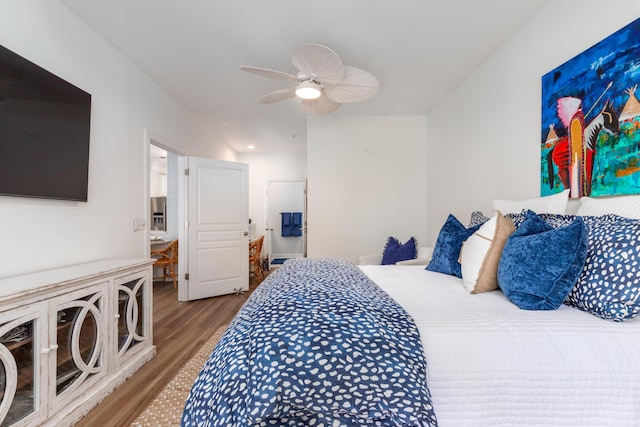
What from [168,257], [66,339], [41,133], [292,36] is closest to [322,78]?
[292,36]

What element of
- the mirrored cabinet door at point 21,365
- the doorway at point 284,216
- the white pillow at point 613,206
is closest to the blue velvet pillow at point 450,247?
the white pillow at point 613,206

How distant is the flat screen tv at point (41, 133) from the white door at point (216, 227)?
1.75m

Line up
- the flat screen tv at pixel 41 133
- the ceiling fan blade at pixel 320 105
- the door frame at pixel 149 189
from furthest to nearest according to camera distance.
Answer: the door frame at pixel 149 189
the ceiling fan blade at pixel 320 105
the flat screen tv at pixel 41 133

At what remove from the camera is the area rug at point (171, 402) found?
1494mm

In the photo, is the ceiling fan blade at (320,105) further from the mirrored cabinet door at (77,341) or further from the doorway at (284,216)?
the doorway at (284,216)

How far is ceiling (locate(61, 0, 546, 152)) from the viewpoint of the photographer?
192 cm

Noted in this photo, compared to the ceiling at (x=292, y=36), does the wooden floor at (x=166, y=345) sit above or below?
below

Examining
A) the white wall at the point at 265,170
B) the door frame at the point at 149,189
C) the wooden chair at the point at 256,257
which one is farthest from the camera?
the white wall at the point at 265,170

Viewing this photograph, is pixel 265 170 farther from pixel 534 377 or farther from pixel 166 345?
pixel 534 377

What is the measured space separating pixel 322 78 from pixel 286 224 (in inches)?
179

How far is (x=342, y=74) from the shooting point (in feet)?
6.85

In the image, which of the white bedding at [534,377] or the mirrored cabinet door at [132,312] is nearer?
the white bedding at [534,377]

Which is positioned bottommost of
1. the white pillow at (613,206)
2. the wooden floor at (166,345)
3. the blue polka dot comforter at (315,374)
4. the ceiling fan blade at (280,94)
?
the wooden floor at (166,345)

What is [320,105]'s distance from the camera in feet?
8.91
